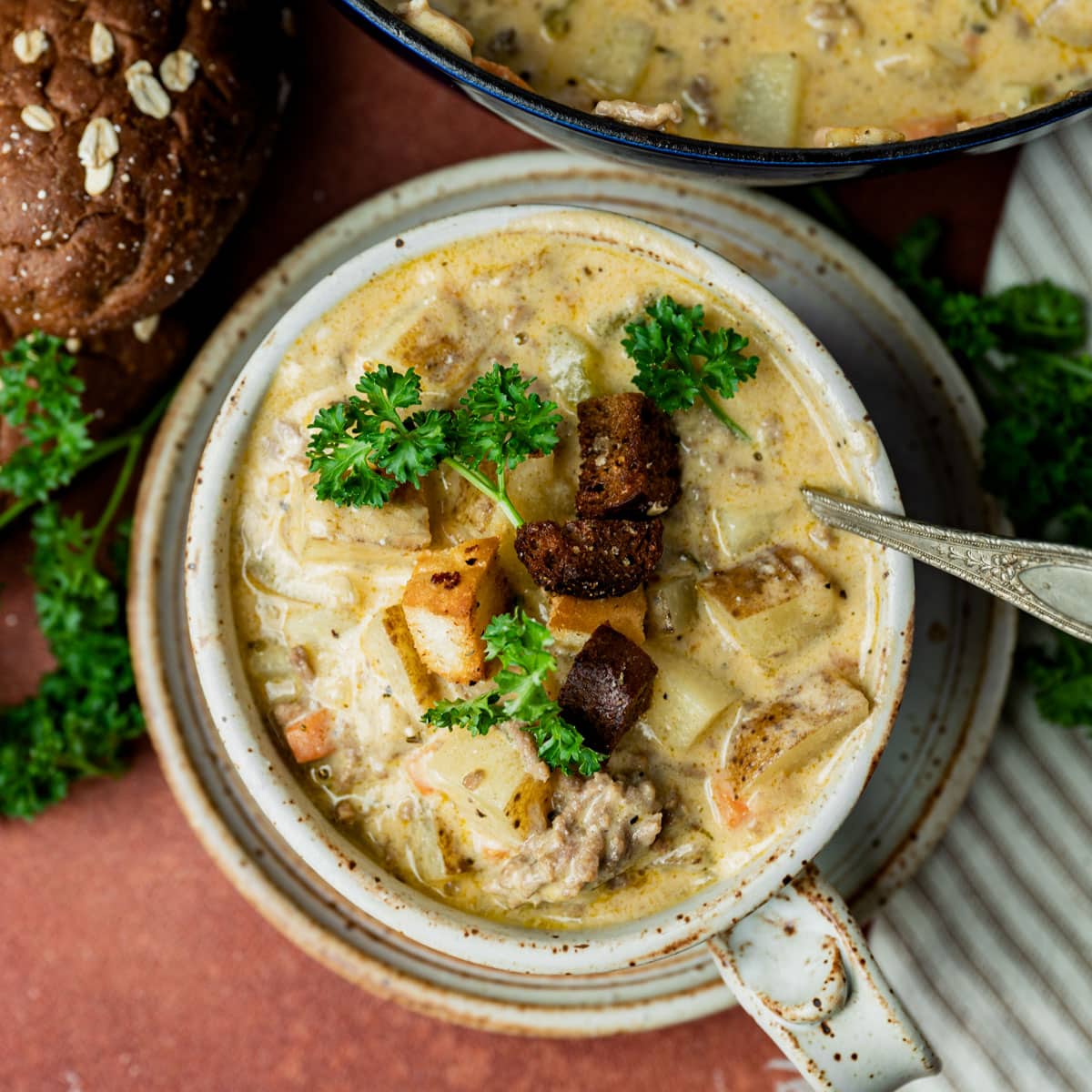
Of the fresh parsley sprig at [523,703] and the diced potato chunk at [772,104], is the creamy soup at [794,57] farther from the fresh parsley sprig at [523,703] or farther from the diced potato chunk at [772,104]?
the fresh parsley sprig at [523,703]

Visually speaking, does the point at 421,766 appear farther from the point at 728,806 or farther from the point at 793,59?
the point at 793,59

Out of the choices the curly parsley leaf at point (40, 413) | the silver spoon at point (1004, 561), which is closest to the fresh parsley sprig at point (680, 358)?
the silver spoon at point (1004, 561)

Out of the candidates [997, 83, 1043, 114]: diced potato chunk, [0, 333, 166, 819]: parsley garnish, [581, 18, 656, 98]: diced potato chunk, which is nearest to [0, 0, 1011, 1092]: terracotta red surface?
[0, 333, 166, 819]: parsley garnish

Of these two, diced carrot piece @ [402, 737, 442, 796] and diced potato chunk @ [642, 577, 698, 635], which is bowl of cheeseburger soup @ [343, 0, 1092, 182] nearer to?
diced potato chunk @ [642, 577, 698, 635]

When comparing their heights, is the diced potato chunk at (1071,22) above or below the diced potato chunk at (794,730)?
above

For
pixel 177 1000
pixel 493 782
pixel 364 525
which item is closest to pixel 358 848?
pixel 493 782

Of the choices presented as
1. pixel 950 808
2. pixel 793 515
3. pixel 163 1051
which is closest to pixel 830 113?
pixel 793 515
